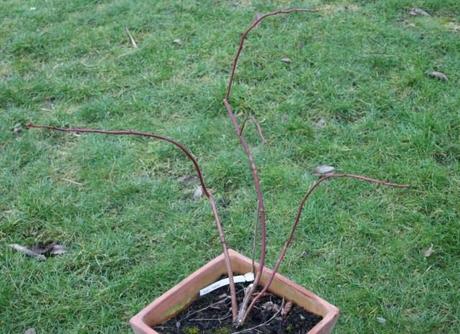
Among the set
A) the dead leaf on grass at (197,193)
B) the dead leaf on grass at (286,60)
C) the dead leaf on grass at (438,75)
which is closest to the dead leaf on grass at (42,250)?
the dead leaf on grass at (197,193)

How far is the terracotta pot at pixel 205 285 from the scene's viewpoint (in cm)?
175

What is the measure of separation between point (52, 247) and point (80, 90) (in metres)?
1.40

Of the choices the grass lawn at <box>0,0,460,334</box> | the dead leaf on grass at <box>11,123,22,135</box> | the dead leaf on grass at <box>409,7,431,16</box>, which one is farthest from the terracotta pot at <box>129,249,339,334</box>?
the dead leaf on grass at <box>409,7,431,16</box>

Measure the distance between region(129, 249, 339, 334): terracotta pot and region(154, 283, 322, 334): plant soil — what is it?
0.07ft

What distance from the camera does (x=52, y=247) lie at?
2.82 metres

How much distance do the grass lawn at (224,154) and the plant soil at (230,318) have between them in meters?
0.64

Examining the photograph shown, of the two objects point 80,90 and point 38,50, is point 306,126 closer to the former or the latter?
point 80,90

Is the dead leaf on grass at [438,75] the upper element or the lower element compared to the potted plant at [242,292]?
lower

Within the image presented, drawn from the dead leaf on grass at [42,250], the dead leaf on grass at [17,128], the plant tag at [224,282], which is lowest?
the dead leaf on grass at [42,250]

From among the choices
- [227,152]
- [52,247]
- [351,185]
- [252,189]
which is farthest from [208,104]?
[52,247]

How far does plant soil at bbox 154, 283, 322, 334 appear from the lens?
1.78m

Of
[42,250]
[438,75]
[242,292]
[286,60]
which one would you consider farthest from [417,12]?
[242,292]

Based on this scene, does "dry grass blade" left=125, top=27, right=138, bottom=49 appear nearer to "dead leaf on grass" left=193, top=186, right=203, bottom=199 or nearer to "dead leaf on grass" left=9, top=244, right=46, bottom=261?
"dead leaf on grass" left=193, top=186, right=203, bottom=199

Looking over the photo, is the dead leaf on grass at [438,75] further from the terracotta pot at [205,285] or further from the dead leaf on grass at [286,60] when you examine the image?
the terracotta pot at [205,285]
